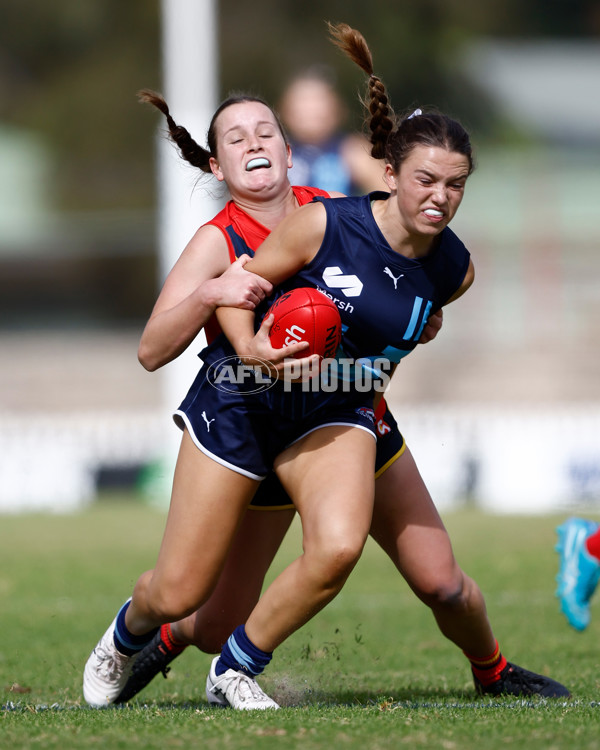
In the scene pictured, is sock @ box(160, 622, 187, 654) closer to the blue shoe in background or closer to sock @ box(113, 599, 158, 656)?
sock @ box(113, 599, 158, 656)

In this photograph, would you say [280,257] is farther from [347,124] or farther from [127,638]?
[347,124]

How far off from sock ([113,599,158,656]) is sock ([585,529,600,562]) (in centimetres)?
229

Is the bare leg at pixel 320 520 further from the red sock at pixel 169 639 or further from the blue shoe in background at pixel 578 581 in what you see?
the blue shoe in background at pixel 578 581

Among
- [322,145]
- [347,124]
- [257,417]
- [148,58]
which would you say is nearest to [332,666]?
[257,417]

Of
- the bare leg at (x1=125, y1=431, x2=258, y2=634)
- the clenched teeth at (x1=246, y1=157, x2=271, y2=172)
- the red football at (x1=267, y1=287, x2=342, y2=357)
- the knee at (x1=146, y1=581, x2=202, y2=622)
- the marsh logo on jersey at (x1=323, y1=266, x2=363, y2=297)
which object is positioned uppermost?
the clenched teeth at (x1=246, y1=157, x2=271, y2=172)

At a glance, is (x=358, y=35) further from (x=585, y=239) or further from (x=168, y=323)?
(x=585, y=239)

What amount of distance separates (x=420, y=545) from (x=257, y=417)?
0.80 m

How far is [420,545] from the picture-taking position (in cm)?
479

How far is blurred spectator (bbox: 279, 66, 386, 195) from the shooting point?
765 centimetres

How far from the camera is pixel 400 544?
4.80 meters

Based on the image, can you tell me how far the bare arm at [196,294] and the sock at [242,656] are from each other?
3.42ft

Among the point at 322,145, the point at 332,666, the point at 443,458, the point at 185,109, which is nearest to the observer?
the point at 332,666

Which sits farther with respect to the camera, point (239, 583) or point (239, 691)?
point (239, 583)

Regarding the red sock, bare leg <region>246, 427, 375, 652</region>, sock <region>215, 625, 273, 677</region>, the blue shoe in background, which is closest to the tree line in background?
the blue shoe in background
